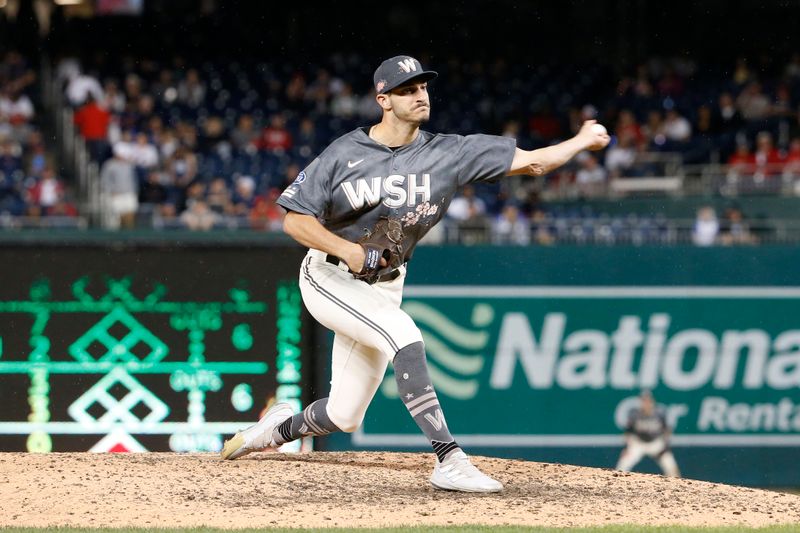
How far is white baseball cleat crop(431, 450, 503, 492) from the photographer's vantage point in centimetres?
578

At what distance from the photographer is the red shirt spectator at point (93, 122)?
16.3m

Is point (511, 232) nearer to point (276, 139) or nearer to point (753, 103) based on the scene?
point (276, 139)

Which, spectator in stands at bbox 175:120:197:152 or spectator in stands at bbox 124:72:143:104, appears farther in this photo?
spectator in stands at bbox 124:72:143:104

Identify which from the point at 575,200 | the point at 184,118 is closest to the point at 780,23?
the point at 575,200

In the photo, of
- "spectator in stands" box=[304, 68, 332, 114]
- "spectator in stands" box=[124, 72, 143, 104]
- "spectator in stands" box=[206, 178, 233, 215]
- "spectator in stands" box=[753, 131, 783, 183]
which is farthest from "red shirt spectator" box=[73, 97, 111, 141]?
"spectator in stands" box=[753, 131, 783, 183]

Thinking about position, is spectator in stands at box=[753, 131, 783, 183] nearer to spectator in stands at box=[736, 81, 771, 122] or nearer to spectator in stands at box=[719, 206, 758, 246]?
spectator in stands at box=[736, 81, 771, 122]

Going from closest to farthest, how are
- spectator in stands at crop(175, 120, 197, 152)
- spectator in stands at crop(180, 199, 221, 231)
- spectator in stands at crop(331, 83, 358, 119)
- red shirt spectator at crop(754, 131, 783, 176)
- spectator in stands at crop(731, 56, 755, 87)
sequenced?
spectator in stands at crop(180, 199, 221, 231) < red shirt spectator at crop(754, 131, 783, 176) < spectator in stands at crop(175, 120, 197, 152) < spectator in stands at crop(331, 83, 358, 119) < spectator in stands at crop(731, 56, 755, 87)

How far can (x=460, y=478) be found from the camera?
A: 5777 mm

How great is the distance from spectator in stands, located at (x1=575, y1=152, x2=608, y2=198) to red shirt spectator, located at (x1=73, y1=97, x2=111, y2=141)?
5796mm

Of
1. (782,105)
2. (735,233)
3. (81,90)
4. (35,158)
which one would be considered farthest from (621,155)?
(35,158)

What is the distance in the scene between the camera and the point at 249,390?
941 centimetres

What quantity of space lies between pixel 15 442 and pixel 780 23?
17399 millimetres

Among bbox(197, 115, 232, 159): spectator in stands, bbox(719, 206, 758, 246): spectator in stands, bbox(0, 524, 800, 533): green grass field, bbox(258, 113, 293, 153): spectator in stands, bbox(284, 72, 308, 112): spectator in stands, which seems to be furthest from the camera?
bbox(284, 72, 308, 112): spectator in stands

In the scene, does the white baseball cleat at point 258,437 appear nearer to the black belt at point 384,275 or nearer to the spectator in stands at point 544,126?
the black belt at point 384,275
